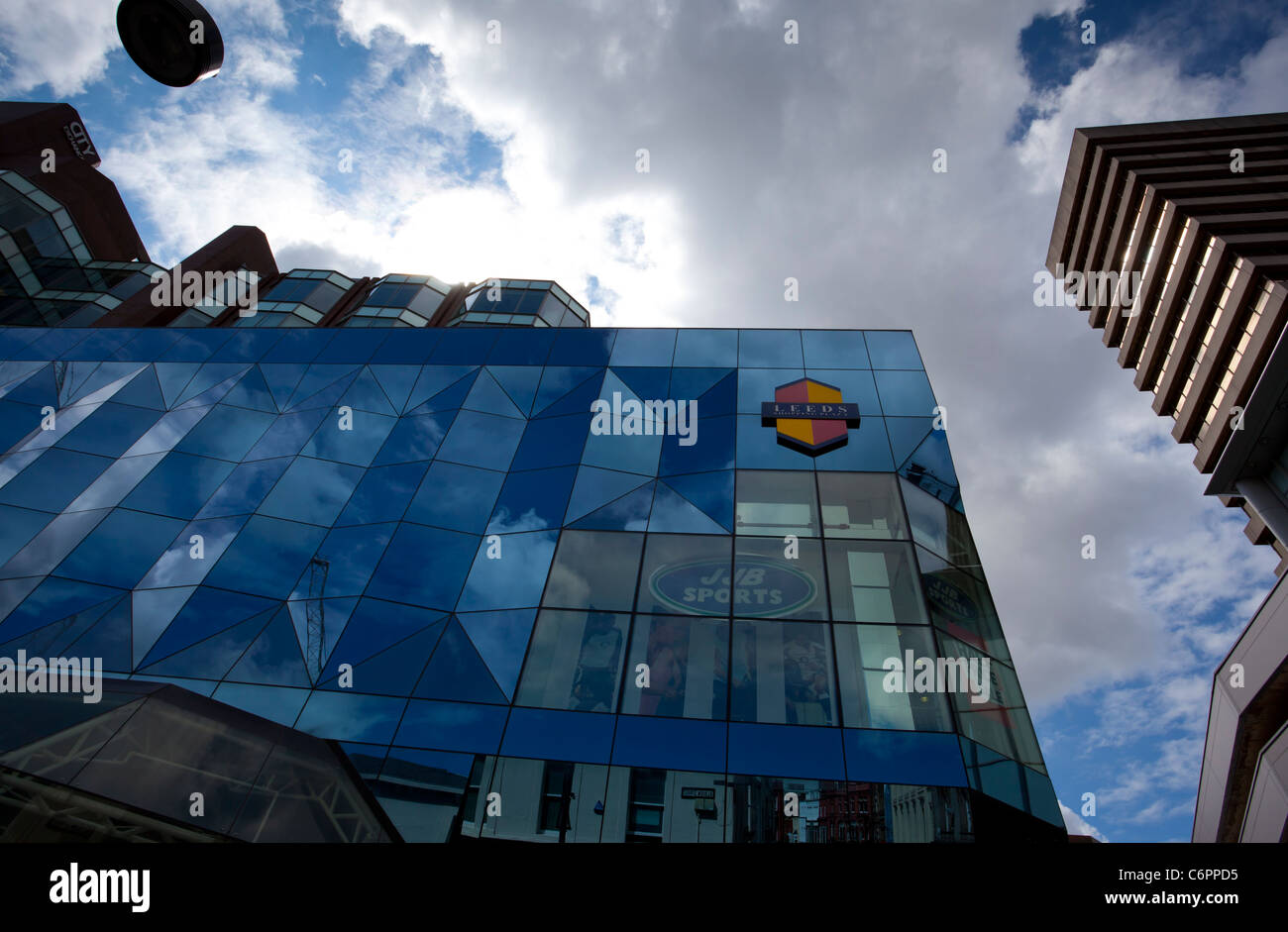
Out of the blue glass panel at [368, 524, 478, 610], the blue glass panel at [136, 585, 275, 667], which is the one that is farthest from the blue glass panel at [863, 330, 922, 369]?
the blue glass panel at [136, 585, 275, 667]

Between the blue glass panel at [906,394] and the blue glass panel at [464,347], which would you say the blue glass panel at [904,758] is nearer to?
the blue glass panel at [906,394]

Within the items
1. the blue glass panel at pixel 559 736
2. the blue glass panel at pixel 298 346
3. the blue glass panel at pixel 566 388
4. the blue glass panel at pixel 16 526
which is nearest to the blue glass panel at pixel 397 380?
the blue glass panel at pixel 298 346

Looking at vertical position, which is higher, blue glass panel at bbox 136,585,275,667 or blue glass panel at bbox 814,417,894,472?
blue glass panel at bbox 814,417,894,472

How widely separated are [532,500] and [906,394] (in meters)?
11.3

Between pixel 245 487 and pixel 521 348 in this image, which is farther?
pixel 521 348

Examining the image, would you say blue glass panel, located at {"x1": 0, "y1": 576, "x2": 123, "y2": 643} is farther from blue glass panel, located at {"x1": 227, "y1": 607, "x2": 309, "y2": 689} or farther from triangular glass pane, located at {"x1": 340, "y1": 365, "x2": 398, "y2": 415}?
triangular glass pane, located at {"x1": 340, "y1": 365, "x2": 398, "y2": 415}

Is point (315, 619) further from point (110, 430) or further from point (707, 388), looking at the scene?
point (707, 388)

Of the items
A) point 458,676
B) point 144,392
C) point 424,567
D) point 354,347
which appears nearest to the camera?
point 458,676

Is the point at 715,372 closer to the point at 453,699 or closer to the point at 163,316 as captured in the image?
the point at 453,699

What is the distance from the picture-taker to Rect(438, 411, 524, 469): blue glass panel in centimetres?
1875

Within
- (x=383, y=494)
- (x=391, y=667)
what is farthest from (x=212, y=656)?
(x=383, y=494)

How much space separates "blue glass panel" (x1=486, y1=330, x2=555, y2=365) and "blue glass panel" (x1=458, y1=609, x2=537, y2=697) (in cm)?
993

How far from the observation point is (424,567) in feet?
51.8
